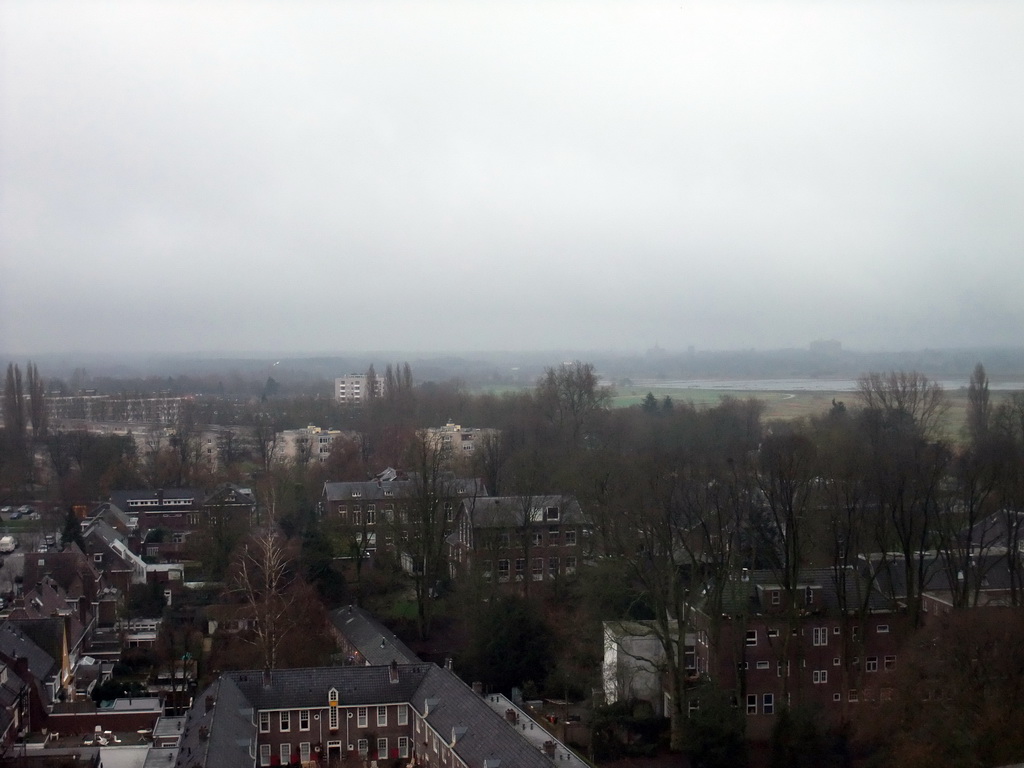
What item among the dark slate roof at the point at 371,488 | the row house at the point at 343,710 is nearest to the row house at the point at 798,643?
the row house at the point at 343,710

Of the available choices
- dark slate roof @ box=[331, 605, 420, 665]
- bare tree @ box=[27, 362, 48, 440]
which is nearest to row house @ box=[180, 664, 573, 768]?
dark slate roof @ box=[331, 605, 420, 665]

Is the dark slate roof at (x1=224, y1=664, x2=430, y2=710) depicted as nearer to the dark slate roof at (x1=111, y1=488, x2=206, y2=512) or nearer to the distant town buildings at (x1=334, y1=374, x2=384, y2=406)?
the dark slate roof at (x1=111, y1=488, x2=206, y2=512)

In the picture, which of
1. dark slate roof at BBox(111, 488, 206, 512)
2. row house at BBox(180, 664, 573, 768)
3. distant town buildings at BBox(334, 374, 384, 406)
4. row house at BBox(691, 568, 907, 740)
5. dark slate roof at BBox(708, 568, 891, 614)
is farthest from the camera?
distant town buildings at BBox(334, 374, 384, 406)

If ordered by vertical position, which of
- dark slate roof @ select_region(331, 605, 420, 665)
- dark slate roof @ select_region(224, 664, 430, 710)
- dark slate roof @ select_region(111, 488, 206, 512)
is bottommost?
dark slate roof @ select_region(331, 605, 420, 665)

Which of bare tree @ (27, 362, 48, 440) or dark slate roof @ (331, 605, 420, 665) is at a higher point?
bare tree @ (27, 362, 48, 440)

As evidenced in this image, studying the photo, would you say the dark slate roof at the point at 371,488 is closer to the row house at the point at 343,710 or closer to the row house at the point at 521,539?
the row house at the point at 521,539

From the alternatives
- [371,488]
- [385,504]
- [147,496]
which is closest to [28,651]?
[385,504]

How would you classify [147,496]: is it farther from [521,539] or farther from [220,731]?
[220,731]
